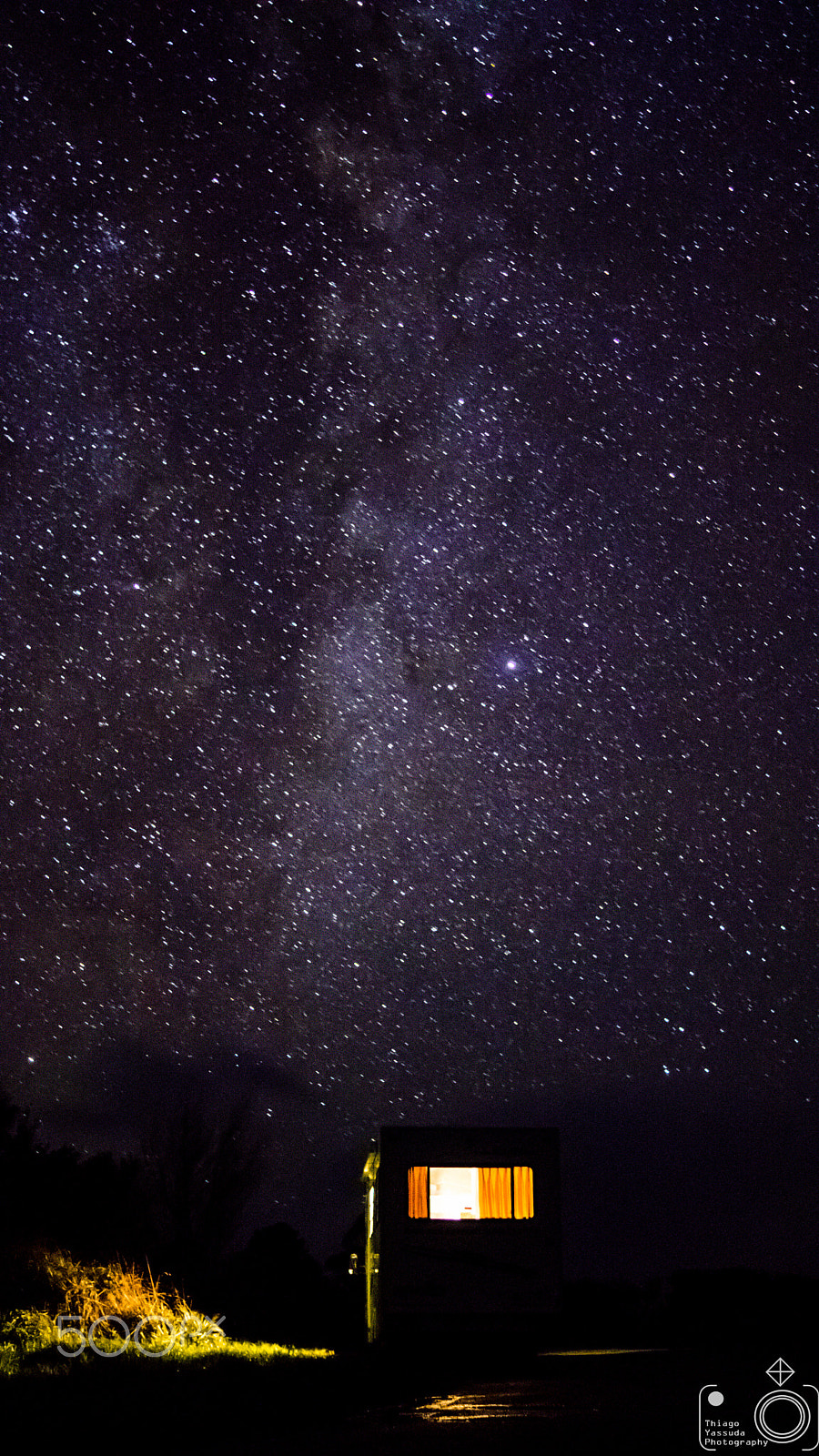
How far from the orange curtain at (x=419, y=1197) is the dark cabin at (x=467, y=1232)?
1cm

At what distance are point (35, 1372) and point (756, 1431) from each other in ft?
19.6

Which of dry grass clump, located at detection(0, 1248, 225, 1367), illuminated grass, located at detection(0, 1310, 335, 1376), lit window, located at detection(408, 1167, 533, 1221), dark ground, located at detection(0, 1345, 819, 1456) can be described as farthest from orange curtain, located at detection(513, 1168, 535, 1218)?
dry grass clump, located at detection(0, 1248, 225, 1367)

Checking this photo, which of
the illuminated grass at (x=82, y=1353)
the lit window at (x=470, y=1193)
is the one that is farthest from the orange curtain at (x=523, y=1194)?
the illuminated grass at (x=82, y=1353)

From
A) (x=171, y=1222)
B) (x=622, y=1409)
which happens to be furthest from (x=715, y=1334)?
(x=622, y=1409)

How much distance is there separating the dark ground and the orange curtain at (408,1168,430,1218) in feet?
5.47

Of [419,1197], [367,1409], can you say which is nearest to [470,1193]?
[419,1197]

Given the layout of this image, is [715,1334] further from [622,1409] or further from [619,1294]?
[619,1294]

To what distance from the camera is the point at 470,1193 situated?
15898 mm

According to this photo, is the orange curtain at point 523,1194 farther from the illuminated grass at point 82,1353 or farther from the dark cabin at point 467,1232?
the illuminated grass at point 82,1353

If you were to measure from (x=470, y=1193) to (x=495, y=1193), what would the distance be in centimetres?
32

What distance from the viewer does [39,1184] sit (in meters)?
29.0

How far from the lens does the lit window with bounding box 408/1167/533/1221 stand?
15.8 m

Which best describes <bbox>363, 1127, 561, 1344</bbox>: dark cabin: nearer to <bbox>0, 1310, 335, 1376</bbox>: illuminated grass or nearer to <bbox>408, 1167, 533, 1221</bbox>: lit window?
<bbox>408, 1167, 533, 1221</bbox>: lit window

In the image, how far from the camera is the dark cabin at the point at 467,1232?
1563cm
